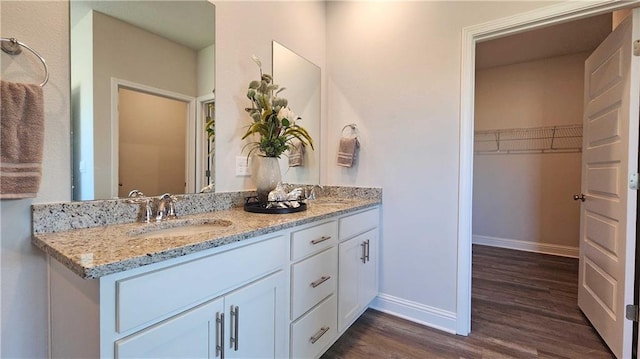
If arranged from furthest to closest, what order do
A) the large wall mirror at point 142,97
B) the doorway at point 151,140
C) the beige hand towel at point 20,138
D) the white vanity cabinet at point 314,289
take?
1. the white vanity cabinet at point 314,289
2. the doorway at point 151,140
3. the large wall mirror at point 142,97
4. the beige hand towel at point 20,138

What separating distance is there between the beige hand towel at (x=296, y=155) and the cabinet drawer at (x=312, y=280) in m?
0.82

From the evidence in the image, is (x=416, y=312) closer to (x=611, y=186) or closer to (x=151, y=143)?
(x=611, y=186)

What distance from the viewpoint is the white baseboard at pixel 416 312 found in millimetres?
1960

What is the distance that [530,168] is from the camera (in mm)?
3828

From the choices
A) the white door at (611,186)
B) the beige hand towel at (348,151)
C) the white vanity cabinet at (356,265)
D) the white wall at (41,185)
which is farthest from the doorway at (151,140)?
the white door at (611,186)

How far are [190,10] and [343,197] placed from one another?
1.60 m

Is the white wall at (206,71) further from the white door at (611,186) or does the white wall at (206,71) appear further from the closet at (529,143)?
the closet at (529,143)

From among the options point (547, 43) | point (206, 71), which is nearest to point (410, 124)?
point (206, 71)

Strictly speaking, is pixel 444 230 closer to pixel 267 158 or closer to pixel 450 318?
pixel 450 318

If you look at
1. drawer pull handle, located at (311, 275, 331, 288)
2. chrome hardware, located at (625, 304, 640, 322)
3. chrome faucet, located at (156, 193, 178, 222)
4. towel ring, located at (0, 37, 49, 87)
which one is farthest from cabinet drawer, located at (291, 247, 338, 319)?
chrome hardware, located at (625, 304, 640, 322)

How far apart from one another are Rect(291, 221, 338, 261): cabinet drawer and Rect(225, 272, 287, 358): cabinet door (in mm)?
147

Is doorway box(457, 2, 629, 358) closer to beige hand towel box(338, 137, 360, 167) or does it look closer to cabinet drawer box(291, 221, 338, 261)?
beige hand towel box(338, 137, 360, 167)

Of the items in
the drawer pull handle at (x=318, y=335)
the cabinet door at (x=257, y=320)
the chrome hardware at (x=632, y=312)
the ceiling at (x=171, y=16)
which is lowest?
the drawer pull handle at (x=318, y=335)

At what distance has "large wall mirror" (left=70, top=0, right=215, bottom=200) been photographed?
1.15 m
